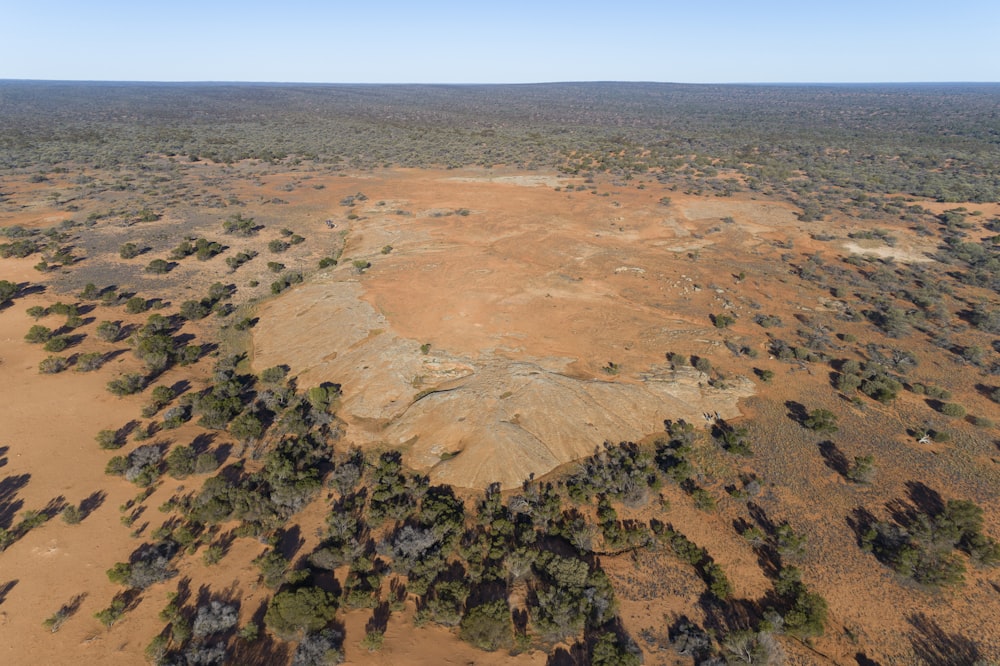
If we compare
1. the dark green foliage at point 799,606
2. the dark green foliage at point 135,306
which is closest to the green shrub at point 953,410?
the dark green foliage at point 799,606

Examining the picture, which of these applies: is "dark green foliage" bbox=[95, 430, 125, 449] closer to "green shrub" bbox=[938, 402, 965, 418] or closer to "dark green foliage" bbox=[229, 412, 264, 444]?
"dark green foliage" bbox=[229, 412, 264, 444]

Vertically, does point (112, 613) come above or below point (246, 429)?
below

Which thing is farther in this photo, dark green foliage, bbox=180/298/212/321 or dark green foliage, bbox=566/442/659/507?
dark green foliage, bbox=180/298/212/321

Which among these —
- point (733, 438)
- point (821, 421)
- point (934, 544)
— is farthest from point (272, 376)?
point (934, 544)

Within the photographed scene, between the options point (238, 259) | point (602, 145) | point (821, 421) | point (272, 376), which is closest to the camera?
point (821, 421)

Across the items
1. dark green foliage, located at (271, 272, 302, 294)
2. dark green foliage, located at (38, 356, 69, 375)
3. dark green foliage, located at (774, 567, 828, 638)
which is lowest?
dark green foliage, located at (774, 567, 828, 638)

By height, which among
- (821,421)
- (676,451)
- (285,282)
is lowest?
(676,451)

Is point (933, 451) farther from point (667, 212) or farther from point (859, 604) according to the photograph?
point (667, 212)

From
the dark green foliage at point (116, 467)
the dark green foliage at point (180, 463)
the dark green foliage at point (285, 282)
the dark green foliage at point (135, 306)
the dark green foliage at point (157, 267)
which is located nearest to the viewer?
the dark green foliage at point (180, 463)

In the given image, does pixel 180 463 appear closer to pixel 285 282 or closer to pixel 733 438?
pixel 285 282

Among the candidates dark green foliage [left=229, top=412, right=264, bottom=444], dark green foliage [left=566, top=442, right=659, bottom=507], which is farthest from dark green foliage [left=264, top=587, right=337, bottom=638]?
dark green foliage [left=566, top=442, right=659, bottom=507]

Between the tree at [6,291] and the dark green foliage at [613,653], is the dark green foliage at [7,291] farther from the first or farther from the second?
the dark green foliage at [613,653]
